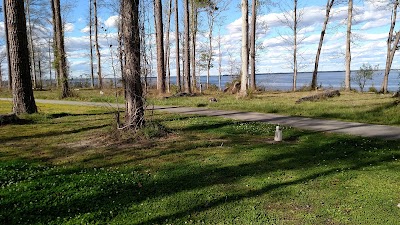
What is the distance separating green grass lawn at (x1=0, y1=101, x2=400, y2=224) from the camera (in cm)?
452

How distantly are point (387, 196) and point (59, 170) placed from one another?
6118mm

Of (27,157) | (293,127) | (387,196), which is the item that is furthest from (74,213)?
(293,127)

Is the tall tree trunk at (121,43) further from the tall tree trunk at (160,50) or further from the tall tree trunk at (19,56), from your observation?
the tall tree trunk at (160,50)

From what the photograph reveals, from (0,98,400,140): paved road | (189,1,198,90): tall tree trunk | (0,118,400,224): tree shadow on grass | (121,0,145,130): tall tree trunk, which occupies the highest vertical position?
(189,1,198,90): tall tree trunk

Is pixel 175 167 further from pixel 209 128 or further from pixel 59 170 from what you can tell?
pixel 209 128

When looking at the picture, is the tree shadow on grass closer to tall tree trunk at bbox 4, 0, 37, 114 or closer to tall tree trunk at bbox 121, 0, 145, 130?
tall tree trunk at bbox 121, 0, 145, 130

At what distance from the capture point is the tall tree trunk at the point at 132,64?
9266 mm

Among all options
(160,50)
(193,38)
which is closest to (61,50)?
(160,50)

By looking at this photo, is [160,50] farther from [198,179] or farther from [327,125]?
[198,179]

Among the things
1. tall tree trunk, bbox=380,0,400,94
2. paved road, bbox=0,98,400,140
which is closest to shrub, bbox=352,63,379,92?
tall tree trunk, bbox=380,0,400,94

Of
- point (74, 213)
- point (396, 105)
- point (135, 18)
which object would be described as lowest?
point (74, 213)

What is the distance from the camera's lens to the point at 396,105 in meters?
13.7

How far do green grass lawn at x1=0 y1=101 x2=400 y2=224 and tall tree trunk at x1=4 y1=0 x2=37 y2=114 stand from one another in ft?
14.4

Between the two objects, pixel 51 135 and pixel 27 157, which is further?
pixel 51 135
